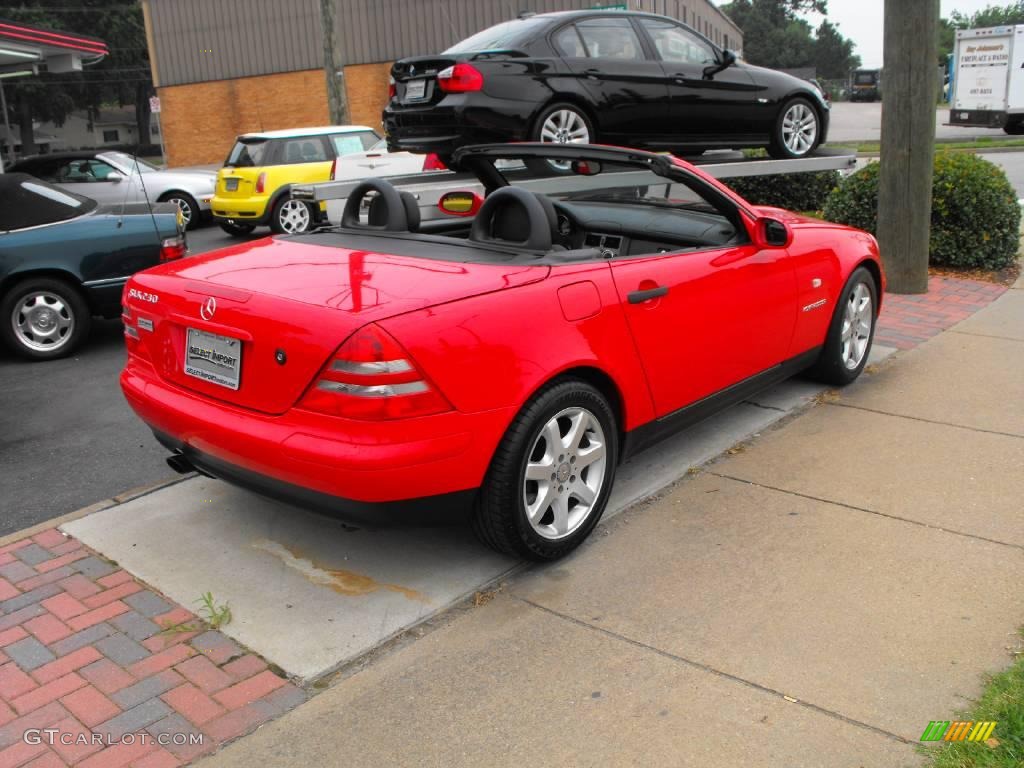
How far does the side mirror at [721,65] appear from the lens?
27.3 feet

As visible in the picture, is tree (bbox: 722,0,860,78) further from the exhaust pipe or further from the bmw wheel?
→ the exhaust pipe

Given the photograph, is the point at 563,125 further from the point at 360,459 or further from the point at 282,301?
the point at 360,459

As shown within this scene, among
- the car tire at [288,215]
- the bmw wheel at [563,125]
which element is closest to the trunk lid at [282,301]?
the bmw wheel at [563,125]

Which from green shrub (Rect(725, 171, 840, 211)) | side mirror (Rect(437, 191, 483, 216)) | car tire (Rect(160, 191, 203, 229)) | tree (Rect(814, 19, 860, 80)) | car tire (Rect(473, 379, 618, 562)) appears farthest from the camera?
tree (Rect(814, 19, 860, 80))

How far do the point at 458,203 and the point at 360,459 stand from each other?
10.8 feet

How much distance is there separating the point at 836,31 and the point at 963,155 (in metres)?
131

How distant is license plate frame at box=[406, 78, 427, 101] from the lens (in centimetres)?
734

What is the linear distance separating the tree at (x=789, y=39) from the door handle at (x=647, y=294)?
117 m

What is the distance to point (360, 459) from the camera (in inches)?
125

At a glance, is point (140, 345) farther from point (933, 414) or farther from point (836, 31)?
point (836, 31)

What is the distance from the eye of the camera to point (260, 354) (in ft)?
11.2

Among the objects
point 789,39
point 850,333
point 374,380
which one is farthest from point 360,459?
point 789,39

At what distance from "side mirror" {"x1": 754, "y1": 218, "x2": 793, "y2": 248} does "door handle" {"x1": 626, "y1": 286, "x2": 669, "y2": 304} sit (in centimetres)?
90

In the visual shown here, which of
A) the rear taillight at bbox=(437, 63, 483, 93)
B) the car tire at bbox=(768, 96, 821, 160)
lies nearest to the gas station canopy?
the rear taillight at bbox=(437, 63, 483, 93)
